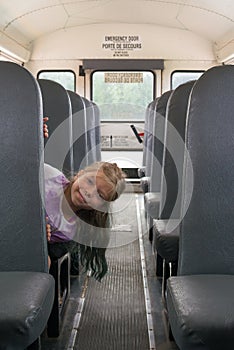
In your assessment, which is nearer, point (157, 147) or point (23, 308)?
point (23, 308)

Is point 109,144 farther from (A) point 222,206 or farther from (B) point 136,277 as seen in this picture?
(A) point 222,206

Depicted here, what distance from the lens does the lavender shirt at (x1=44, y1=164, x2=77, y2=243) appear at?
6.82 feet

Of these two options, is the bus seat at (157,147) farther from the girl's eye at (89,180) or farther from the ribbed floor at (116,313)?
the girl's eye at (89,180)

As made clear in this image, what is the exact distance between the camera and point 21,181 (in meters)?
1.66

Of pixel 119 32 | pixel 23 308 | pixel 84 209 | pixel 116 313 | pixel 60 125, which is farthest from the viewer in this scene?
pixel 119 32

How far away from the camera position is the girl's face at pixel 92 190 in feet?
6.33

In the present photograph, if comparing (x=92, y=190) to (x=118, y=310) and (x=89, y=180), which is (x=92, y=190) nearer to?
(x=89, y=180)

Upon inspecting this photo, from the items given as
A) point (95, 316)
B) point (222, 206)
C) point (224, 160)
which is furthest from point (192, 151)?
point (95, 316)

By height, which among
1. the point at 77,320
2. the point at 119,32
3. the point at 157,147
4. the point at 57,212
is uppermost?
the point at 119,32

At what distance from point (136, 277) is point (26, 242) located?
168cm

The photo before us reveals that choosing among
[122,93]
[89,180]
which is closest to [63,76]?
[122,93]

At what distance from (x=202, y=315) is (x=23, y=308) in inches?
20.9

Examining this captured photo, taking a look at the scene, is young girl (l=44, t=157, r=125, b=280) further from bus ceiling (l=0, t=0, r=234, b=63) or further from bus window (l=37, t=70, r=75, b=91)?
bus window (l=37, t=70, r=75, b=91)

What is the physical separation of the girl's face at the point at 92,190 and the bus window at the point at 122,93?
228 inches
